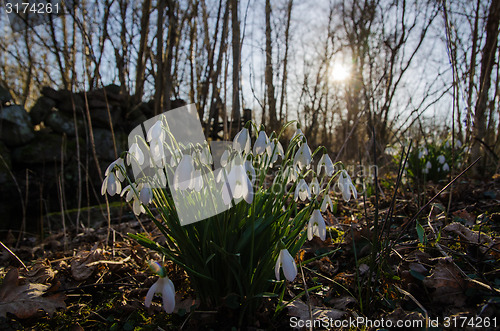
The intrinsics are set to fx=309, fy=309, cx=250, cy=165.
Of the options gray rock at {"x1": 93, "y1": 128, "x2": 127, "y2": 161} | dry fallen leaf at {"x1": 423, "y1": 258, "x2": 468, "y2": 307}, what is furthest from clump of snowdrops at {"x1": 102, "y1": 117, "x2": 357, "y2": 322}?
gray rock at {"x1": 93, "y1": 128, "x2": 127, "y2": 161}

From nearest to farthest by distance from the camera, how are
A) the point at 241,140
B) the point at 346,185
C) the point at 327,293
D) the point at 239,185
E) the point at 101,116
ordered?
the point at 239,185, the point at 241,140, the point at 346,185, the point at 327,293, the point at 101,116

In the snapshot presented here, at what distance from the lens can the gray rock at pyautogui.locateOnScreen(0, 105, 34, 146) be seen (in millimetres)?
5426

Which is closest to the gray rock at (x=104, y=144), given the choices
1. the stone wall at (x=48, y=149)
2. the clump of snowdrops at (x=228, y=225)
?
the stone wall at (x=48, y=149)

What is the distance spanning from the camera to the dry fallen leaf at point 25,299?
1360mm

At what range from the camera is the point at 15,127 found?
5527 mm

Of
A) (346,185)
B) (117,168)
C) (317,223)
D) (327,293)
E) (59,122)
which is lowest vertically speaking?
(327,293)

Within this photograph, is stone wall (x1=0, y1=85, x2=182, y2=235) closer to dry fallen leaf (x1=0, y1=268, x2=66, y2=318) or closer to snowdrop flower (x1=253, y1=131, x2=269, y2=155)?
dry fallen leaf (x1=0, y1=268, x2=66, y2=318)

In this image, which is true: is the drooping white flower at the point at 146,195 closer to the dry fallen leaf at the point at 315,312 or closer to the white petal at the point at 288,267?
A: the white petal at the point at 288,267

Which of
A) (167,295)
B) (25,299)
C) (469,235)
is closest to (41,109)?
(25,299)

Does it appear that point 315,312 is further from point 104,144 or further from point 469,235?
point 104,144

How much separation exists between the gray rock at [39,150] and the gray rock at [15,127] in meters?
0.13

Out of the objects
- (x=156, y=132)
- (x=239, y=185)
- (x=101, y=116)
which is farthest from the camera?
(x=101, y=116)

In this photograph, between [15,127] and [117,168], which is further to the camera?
[15,127]

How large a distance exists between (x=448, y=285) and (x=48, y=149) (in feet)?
21.1
